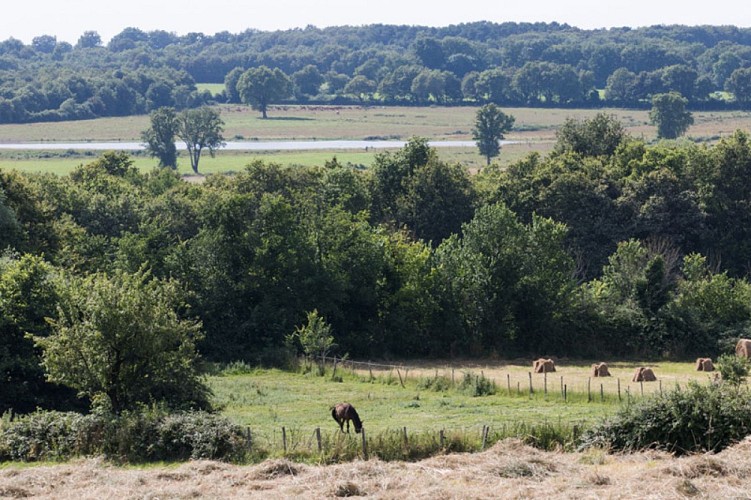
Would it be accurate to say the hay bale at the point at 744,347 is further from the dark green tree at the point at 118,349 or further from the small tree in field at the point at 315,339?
the dark green tree at the point at 118,349

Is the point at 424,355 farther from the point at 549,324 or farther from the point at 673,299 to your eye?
the point at 673,299

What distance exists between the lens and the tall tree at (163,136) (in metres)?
138

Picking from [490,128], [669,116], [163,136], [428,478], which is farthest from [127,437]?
[669,116]

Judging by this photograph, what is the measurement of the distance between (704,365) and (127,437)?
32.9m

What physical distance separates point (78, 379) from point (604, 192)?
180 feet

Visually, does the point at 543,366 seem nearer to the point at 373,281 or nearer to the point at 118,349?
the point at 373,281

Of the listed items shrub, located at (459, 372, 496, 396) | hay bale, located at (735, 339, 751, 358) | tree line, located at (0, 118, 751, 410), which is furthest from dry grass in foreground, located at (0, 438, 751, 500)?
hay bale, located at (735, 339, 751, 358)

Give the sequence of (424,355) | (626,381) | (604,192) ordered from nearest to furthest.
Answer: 1. (626,381)
2. (424,355)
3. (604,192)

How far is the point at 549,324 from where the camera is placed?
199 feet

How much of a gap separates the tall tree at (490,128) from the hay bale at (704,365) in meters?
86.0

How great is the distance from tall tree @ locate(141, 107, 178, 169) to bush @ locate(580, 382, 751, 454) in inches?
→ 4455

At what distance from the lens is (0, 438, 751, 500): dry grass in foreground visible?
2353 cm

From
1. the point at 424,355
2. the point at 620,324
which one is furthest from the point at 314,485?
the point at 620,324

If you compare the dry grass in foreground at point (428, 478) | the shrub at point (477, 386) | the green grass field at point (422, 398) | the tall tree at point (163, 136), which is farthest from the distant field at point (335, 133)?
the dry grass in foreground at point (428, 478)
